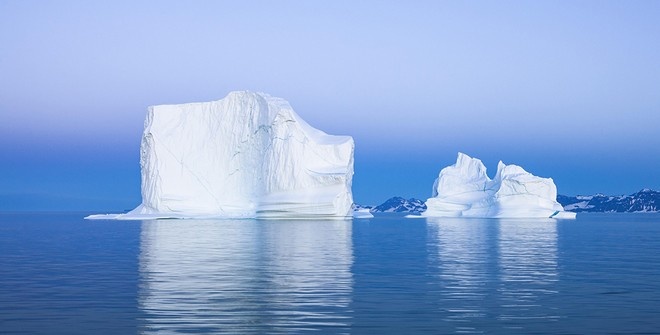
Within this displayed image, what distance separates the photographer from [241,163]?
52938mm

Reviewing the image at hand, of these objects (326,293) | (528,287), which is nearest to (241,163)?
(528,287)

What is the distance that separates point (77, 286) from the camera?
13.7 metres

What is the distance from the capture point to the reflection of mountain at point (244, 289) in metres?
9.64

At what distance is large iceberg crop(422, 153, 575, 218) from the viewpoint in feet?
207

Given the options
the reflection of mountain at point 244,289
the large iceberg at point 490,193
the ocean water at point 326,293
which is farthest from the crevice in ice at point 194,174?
Result: the ocean water at point 326,293

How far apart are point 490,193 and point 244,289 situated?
2210 inches

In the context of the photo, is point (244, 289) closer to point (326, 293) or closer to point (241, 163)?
point (326, 293)

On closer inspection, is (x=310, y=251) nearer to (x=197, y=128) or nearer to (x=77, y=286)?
(x=77, y=286)

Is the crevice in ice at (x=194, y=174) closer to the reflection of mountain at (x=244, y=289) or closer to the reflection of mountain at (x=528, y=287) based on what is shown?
the reflection of mountain at (x=244, y=289)

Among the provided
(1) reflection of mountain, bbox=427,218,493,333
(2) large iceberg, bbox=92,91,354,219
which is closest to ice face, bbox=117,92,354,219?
(2) large iceberg, bbox=92,91,354,219

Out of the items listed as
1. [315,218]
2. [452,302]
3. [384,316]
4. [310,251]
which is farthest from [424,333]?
[315,218]

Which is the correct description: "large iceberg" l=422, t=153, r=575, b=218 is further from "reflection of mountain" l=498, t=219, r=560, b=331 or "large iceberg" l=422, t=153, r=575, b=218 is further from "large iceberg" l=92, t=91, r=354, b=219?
"reflection of mountain" l=498, t=219, r=560, b=331

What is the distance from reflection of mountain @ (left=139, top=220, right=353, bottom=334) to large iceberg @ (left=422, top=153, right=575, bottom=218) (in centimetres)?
4213

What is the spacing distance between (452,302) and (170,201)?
135 feet
